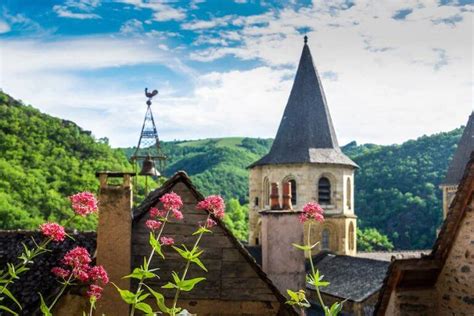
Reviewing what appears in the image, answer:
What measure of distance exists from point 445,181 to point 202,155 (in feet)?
184

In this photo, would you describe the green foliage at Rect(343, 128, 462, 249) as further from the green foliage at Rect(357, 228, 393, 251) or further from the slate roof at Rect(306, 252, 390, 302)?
the slate roof at Rect(306, 252, 390, 302)

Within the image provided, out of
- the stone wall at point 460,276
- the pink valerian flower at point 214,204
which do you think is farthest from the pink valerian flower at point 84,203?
the stone wall at point 460,276

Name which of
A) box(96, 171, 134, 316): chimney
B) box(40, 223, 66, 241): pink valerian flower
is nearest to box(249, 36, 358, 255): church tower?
box(96, 171, 134, 316): chimney

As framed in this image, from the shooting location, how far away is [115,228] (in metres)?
5.96

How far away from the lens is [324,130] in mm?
34906

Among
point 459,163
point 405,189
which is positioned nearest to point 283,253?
point 459,163

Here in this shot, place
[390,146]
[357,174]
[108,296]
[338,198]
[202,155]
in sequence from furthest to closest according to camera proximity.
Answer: [202,155], [390,146], [357,174], [338,198], [108,296]

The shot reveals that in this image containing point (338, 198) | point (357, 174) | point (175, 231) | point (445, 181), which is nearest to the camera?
point (175, 231)

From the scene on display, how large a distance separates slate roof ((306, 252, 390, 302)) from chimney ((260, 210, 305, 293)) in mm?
18980

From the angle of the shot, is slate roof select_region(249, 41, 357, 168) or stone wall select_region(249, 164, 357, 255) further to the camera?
slate roof select_region(249, 41, 357, 168)

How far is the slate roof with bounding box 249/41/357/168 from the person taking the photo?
3438cm

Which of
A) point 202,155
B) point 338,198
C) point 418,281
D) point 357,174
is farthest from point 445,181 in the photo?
point 202,155

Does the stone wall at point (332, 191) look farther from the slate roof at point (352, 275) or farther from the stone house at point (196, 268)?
the stone house at point (196, 268)

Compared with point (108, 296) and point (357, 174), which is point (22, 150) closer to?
point (357, 174)
